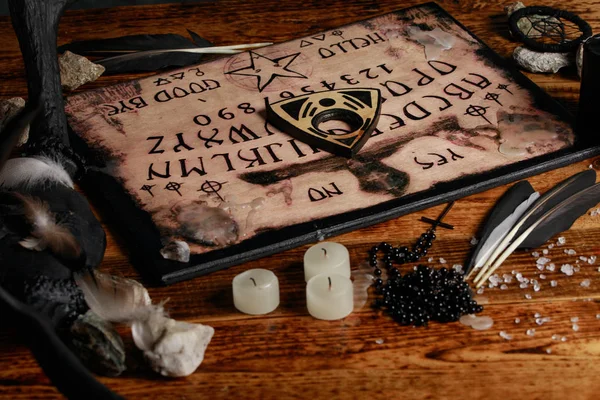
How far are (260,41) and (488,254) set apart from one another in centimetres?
73

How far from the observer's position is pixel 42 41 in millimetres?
1271

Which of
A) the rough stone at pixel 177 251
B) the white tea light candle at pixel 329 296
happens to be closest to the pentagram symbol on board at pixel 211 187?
the rough stone at pixel 177 251

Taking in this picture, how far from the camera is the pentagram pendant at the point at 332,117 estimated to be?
1.35m

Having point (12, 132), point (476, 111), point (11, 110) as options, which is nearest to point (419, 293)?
point (476, 111)

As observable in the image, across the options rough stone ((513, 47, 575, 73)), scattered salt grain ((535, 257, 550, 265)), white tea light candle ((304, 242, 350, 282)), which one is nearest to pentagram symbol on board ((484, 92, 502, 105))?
rough stone ((513, 47, 575, 73))

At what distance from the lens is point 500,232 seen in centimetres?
120

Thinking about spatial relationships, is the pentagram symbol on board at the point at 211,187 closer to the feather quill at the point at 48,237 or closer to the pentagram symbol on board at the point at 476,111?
the feather quill at the point at 48,237

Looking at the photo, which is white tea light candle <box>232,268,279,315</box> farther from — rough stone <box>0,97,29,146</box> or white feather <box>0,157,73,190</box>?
rough stone <box>0,97,29,146</box>

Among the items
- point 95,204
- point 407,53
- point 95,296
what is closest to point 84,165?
point 95,204

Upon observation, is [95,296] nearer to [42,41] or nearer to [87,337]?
[87,337]

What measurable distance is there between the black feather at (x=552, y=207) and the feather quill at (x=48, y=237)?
598 millimetres

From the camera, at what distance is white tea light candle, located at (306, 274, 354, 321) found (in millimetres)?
1072

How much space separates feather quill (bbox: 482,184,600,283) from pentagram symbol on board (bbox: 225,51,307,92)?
525 mm

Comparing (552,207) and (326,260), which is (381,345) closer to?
(326,260)
